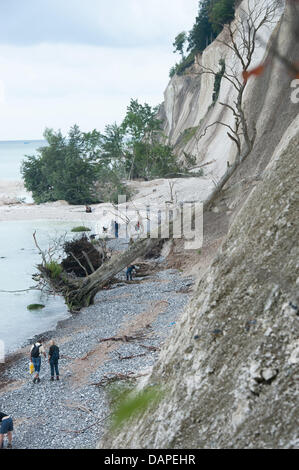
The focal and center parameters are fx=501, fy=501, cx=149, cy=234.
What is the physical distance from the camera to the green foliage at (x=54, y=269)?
69.3 ft

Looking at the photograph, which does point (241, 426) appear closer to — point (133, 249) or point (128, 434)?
point (128, 434)

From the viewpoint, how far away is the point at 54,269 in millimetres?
→ 21188

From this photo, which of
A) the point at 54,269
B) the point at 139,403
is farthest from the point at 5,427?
the point at 54,269

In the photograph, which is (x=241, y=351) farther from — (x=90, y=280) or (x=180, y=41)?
(x=180, y=41)

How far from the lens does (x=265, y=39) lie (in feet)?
105

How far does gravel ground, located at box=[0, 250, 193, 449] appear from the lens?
10789mm

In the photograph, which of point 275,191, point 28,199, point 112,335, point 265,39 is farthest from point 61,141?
point 275,191

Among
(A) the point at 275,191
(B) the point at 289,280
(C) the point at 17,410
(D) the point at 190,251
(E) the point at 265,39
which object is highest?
(E) the point at 265,39

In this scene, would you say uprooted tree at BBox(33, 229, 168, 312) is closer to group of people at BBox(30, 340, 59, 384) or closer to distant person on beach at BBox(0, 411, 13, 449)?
group of people at BBox(30, 340, 59, 384)

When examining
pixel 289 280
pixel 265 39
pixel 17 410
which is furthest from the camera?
pixel 265 39

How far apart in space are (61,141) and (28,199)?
17.1 m

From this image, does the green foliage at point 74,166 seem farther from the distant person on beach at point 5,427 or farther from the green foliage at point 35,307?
the distant person on beach at point 5,427

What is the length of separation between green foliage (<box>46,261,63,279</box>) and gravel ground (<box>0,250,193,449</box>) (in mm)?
1992

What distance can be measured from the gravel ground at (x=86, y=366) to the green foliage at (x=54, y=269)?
1992mm
